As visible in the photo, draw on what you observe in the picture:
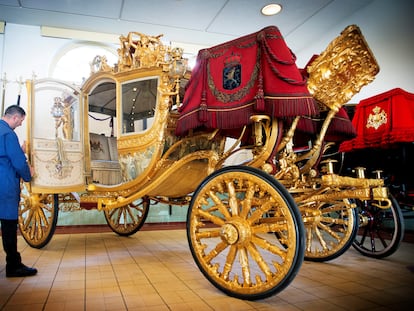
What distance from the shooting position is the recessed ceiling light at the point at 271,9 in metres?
4.57

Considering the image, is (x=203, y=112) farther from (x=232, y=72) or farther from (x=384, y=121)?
(x=384, y=121)

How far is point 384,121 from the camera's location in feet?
11.4

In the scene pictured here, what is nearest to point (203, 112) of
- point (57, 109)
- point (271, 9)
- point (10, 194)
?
point (10, 194)

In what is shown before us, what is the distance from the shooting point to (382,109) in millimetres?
3564

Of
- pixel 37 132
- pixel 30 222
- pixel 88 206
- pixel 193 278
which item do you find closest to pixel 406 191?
pixel 193 278

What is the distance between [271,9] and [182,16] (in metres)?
1.33

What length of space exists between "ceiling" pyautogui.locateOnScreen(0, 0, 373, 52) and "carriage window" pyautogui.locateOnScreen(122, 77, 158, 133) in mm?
2072

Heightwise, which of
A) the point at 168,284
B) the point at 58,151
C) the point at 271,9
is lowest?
the point at 168,284

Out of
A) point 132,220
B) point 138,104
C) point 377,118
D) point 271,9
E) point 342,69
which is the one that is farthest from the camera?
point 271,9

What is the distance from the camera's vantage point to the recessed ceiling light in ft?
15.0

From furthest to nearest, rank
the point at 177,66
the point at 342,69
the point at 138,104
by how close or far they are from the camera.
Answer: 1. the point at 138,104
2. the point at 177,66
3. the point at 342,69

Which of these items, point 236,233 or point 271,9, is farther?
point 271,9

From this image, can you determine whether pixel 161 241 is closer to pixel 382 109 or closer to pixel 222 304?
pixel 222 304

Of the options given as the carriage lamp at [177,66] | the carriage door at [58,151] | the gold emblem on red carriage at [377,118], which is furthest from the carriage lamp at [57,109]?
the gold emblem on red carriage at [377,118]
